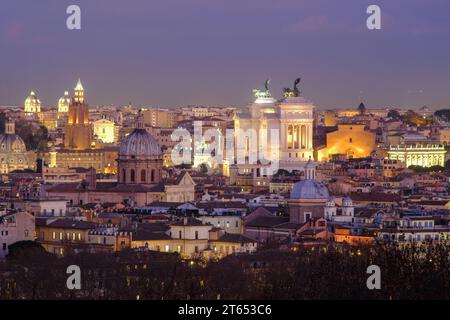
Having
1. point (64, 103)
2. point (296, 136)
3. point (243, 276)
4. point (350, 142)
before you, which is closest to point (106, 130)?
point (64, 103)

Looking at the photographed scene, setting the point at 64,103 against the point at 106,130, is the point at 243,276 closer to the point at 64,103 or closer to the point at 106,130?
the point at 106,130

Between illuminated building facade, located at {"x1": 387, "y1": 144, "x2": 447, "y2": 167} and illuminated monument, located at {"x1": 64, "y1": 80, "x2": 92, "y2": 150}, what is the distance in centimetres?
1465

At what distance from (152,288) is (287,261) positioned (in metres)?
6.03

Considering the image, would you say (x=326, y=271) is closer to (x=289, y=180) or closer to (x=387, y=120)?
(x=289, y=180)

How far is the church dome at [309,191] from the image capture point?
66.4 metres

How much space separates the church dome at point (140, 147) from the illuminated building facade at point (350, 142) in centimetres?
2721

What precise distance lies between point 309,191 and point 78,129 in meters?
50.9

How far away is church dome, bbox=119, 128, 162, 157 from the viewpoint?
78.3 m

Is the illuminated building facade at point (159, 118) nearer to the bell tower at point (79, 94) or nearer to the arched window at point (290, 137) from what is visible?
the bell tower at point (79, 94)

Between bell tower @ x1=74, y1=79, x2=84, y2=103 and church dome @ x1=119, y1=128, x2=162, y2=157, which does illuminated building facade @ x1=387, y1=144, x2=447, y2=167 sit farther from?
church dome @ x1=119, y1=128, x2=162, y2=157

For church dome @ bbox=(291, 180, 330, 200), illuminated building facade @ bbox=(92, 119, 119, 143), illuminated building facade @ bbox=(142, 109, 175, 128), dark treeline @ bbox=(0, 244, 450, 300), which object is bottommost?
dark treeline @ bbox=(0, 244, 450, 300)

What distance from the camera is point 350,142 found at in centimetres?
10844

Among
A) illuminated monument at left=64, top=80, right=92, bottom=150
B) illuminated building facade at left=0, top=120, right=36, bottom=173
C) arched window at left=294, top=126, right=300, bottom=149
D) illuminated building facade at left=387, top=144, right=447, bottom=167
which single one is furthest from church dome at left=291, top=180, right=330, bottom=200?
illuminated monument at left=64, top=80, right=92, bottom=150
